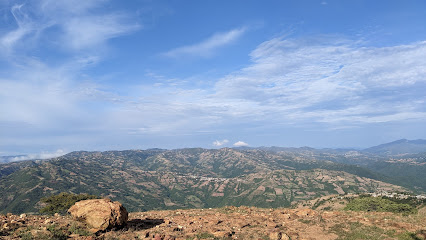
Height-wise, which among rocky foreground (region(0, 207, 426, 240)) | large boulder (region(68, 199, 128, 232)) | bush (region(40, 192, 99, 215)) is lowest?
bush (region(40, 192, 99, 215))

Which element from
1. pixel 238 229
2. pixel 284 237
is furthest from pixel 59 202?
pixel 284 237

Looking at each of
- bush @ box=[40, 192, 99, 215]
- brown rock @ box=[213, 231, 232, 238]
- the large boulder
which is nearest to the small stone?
brown rock @ box=[213, 231, 232, 238]

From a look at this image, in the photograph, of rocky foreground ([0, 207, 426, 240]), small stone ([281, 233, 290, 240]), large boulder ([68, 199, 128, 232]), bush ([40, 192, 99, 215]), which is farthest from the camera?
bush ([40, 192, 99, 215])

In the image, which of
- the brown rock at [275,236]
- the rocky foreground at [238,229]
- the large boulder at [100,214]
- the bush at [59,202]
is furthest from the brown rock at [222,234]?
the bush at [59,202]

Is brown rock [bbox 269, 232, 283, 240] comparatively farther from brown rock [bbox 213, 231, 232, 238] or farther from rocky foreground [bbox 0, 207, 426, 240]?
brown rock [bbox 213, 231, 232, 238]

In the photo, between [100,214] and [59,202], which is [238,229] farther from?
[59,202]

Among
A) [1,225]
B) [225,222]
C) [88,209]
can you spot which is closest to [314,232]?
[225,222]

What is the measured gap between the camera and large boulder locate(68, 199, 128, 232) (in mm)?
21734

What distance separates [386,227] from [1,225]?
39.3 m

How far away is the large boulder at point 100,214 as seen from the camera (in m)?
21.7

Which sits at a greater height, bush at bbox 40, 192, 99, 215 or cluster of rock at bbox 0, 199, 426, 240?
cluster of rock at bbox 0, 199, 426, 240

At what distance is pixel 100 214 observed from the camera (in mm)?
22031

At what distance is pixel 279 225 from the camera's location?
26781mm

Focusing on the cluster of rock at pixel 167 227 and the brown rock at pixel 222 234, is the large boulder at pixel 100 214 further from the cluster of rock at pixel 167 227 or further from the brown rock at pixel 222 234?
the brown rock at pixel 222 234
